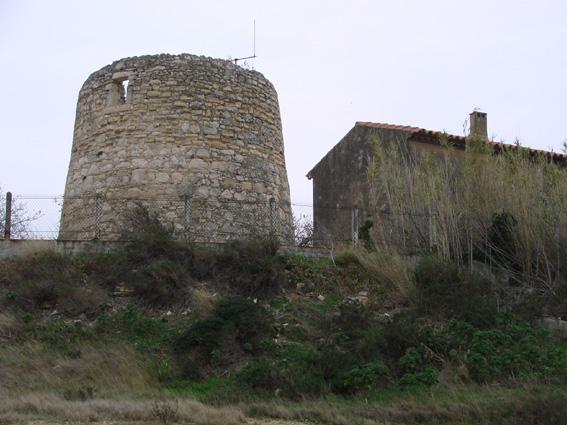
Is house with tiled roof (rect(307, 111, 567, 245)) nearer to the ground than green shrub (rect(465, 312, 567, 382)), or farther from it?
farther from it

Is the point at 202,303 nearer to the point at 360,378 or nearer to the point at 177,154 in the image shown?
the point at 360,378

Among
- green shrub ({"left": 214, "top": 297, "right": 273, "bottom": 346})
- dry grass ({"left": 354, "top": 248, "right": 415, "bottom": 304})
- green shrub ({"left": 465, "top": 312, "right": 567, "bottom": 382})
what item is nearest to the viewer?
green shrub ({"left": 465, "top": 312, "right": 567, "bottom": 382})

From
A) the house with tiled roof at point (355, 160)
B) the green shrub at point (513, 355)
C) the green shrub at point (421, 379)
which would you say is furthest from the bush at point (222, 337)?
the house with tiled roof at point (355, 160)

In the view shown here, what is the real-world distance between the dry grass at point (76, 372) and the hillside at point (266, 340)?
23mm

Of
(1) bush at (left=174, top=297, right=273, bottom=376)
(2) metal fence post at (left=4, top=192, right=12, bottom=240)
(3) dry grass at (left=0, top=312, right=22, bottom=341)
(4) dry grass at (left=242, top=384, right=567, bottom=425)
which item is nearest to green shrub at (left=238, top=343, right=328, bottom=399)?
(4) dry grass at (left=242, top=384, right=567, bottom=425)

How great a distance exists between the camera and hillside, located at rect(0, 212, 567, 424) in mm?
7898

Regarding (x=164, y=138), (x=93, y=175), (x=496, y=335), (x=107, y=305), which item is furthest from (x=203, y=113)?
(x=496, y=335)

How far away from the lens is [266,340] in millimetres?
9602

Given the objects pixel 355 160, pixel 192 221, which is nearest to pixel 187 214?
pixel 192 221

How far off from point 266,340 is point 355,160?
954cm

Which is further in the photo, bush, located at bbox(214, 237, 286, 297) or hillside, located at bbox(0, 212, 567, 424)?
bush, located at bbox(214, 237, 286, 297)

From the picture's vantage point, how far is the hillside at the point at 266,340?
790 cm

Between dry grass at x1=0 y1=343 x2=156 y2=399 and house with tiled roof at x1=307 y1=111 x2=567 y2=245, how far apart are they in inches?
270

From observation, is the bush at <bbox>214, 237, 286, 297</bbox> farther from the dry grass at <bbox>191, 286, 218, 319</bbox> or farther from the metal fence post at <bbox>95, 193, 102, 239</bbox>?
the metal fence post at <bbox>95, 193, 102, 239</bbox>
